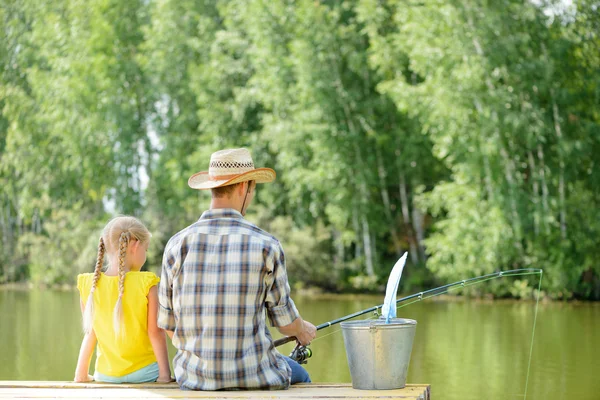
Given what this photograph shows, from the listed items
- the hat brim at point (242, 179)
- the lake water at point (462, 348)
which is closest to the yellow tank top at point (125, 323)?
the hat brim at point (242, 179)

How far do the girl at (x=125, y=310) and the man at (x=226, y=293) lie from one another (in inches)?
15.1

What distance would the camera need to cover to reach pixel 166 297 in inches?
142

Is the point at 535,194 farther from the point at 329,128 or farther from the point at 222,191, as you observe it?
the point at 222,191

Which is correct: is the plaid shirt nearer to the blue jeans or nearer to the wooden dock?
the wooden dock

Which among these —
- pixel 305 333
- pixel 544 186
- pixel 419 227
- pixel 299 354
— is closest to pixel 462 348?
pixel 299 354

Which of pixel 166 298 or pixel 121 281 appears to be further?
pixel 121 281

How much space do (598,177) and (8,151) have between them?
569 inches

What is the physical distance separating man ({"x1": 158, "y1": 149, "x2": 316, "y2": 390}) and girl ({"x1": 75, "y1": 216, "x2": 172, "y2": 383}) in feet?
1.26

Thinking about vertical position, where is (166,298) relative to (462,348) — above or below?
above

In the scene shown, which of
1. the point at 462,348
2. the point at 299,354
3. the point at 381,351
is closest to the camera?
the point at 381,351

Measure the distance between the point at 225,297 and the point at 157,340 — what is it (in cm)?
68

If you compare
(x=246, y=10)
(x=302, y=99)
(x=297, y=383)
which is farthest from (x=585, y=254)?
(x=297, y=383)

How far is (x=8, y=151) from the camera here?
81.9 feet

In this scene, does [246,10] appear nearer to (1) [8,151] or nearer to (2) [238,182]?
(1) [8,151]
